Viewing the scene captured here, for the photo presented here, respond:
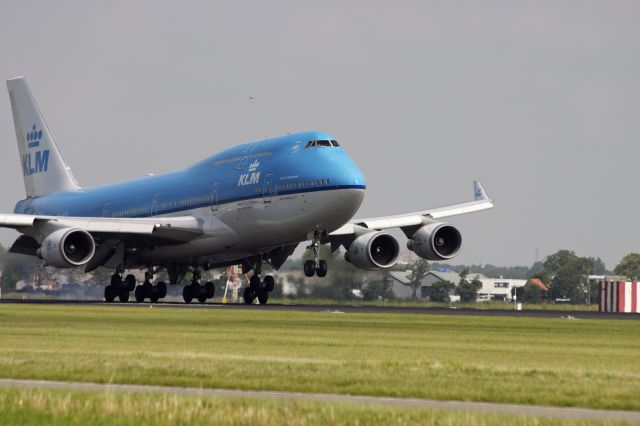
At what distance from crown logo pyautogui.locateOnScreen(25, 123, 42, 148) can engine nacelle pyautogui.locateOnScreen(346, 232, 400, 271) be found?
91.5 ft

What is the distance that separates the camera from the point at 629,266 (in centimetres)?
15488

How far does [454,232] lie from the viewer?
7100 cm

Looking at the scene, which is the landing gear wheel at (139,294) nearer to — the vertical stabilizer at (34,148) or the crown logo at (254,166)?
the crown logo at (254,166)

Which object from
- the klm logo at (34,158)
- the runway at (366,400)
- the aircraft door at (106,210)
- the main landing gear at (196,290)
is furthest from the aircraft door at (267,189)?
the runway at (366,400)

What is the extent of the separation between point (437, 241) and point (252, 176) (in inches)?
496

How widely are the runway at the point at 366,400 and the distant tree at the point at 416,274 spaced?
82880 millimetres

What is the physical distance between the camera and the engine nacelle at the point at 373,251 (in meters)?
68.5

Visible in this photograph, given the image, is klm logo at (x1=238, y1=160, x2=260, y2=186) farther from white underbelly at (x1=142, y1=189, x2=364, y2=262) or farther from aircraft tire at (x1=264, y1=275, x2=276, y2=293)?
aircraft tire at (x1=264, y1=275, x2=276, y2=293)

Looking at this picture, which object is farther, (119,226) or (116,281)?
(116,281)

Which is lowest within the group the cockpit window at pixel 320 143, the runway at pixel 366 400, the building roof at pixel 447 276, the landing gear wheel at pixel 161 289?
the runway at pixel 366 400

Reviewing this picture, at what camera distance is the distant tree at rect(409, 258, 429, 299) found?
10688cm

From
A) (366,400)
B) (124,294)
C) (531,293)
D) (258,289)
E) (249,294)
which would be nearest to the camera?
(366,400)

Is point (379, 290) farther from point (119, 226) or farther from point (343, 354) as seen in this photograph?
point (343, 354)

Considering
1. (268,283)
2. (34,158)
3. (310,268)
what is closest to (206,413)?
(310,268)
